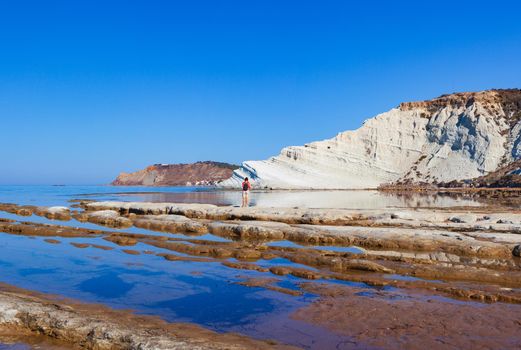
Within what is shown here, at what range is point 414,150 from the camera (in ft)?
208

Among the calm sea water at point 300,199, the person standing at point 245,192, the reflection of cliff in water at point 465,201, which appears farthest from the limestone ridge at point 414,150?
the person standing at point 245,192

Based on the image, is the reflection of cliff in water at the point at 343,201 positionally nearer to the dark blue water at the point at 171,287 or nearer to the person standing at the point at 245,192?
the person standing at the point at 245,192

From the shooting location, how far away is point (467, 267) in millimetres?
8750

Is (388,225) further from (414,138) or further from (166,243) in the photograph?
(414,138)

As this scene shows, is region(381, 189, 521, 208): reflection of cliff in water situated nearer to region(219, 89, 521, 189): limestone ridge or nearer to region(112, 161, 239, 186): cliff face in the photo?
region(219, 89, 521, 189): limestone ridge

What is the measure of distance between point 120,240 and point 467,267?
9336 millimetres

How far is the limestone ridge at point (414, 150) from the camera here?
58.0 meters

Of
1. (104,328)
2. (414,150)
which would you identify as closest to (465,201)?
(104,328)

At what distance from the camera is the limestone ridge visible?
190 ft

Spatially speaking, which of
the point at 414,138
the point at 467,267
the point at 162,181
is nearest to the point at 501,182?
the point at 414,138

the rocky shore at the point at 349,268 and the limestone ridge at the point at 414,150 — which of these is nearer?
the rocky shore at the point at 349,268

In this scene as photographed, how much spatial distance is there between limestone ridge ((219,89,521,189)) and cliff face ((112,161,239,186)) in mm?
69218

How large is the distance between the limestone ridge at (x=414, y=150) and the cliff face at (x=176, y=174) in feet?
227

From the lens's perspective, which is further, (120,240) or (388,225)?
(388,225)
